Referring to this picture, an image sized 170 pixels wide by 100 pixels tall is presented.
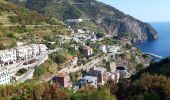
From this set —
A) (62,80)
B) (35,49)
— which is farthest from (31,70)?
(35,49)

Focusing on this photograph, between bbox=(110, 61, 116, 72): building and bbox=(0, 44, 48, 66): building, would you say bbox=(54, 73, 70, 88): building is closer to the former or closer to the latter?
bbox=(0, 44, 48, 66): building

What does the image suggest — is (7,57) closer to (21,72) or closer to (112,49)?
(21,72)

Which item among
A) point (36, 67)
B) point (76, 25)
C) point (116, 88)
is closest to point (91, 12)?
point (76, 25)

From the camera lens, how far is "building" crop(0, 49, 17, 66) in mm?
49469

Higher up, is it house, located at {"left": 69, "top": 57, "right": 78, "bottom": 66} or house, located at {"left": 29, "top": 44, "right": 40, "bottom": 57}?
house, located at {"left": 29, "top": 44, "right": 40, "bottom": 57}

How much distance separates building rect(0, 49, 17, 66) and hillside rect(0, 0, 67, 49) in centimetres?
167

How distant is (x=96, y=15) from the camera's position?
12394 cm

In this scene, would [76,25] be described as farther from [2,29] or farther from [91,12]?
[2,29]

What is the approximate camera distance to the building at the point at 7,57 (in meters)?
49.5

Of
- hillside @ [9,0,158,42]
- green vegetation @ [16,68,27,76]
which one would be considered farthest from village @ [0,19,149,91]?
hillside @ [9,0,158,42]

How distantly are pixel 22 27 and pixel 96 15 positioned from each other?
63851mm

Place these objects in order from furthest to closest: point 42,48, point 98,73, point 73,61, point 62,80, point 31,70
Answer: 1. point 42,48
2. point 73,61
3. point 98,73
4. point 31,70
5. point 62,80

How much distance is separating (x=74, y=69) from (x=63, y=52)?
450 cm

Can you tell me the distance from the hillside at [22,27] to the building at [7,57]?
167 centimetres
